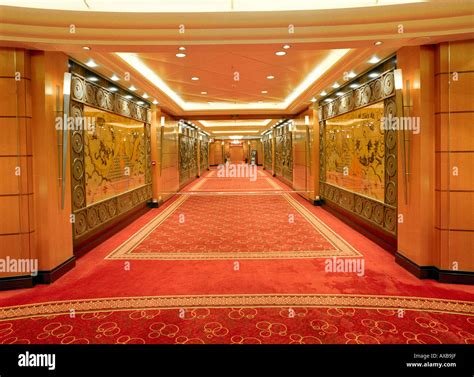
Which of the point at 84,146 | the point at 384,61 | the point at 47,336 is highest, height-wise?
the point at 384,61

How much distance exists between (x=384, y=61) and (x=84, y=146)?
4548 millimetres

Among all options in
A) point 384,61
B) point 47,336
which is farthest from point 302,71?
point 47,336

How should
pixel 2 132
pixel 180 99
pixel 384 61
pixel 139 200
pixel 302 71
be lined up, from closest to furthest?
pixel 2 132, pixel 384 61, pixel 302 71, pixel 139 200, pixel 180 99

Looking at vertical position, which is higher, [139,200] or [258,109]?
[258,109]

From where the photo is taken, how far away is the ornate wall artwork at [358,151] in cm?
541

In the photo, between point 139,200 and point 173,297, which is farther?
point 139,200

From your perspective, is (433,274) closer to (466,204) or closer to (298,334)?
(466,204)

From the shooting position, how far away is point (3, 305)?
339cm

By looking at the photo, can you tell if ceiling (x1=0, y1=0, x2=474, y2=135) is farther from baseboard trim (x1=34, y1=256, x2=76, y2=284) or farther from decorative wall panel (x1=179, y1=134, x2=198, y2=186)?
decorative wall panel (x1=179, y1=134, x2=198, y2=186)

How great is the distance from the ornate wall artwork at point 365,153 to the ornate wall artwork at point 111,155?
4447mm

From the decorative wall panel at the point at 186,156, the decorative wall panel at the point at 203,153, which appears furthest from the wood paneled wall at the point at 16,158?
the decorative wall panel at the point at 203,153

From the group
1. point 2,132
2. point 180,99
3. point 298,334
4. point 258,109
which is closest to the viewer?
point 298,334

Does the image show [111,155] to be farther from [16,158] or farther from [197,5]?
[197,5]

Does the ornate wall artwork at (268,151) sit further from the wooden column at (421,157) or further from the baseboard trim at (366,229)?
the wooden column at (421,157)
